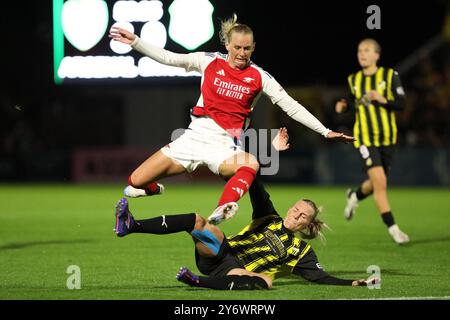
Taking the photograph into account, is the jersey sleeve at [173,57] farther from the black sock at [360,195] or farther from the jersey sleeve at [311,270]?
the black sock at [360,195]

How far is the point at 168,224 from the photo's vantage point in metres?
7.25

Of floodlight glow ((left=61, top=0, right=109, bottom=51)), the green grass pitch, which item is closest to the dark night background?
floodlight glow ((left=61, top=0, right=109, bottom=51))

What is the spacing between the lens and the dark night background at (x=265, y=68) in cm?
2905

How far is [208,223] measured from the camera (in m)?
7.27

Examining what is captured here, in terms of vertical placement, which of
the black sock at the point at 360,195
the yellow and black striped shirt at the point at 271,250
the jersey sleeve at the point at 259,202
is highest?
the jersey sleeve at the point at 259,202

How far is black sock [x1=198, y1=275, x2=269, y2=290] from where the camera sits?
282 inches

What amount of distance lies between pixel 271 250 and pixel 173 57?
178 centimetres

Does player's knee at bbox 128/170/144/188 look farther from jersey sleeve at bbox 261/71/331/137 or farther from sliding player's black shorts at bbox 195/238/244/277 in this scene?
jersey sleeve at bbox 261/71/331/137

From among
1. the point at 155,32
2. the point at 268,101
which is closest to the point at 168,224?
the point at 155,32

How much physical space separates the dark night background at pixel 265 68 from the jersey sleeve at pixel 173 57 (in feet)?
61.3

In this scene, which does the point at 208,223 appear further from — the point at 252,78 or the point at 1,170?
the point at 1,170

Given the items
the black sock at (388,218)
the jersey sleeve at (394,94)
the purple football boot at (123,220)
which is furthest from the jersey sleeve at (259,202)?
the jersey sleeve at (394,94)
